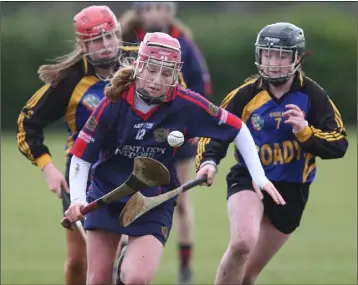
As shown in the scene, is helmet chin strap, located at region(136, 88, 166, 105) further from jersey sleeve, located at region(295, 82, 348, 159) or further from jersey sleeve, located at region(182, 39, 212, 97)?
jersey sleeve, located at region(182, 39, 212, 97)

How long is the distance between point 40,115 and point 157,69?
4.63 feet

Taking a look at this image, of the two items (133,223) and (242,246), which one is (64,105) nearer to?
(133,223)

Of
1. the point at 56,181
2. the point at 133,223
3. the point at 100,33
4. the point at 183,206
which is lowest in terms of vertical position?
the point at 183,206

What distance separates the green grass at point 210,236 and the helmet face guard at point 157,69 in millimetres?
3531

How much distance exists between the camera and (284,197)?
652cm

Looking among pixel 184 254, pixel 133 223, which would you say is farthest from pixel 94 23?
pixel 184 254

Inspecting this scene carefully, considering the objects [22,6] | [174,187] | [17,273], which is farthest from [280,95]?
[22,6]

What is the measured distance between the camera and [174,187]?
19.4 ft

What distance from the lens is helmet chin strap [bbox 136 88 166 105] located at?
5.59 m

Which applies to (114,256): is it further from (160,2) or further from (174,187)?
(160,2)

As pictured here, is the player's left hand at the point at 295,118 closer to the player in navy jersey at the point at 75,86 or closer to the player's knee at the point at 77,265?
the player in navy jersey at the point at 75,86

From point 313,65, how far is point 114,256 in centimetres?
1919

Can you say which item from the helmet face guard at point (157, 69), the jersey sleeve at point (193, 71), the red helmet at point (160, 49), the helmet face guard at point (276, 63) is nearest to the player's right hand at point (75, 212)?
the helmet face guard at point (157, 69)

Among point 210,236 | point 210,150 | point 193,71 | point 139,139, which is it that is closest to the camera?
point 139,139
